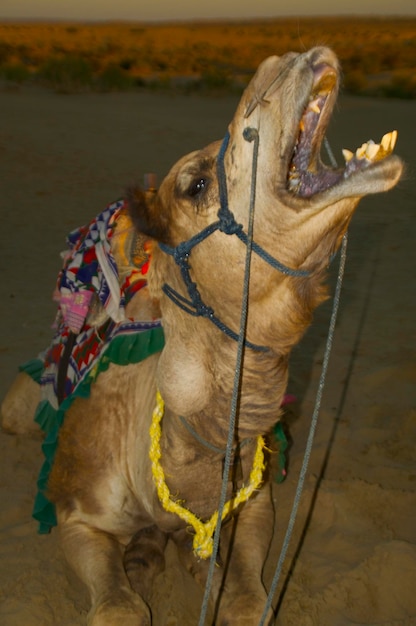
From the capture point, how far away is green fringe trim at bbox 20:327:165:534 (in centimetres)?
286

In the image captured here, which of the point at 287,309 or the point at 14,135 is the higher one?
the point at 287,309

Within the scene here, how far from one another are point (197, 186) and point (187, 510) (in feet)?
3.87

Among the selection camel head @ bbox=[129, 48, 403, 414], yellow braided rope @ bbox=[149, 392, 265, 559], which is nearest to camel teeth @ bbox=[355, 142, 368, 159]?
camel head @ bbox=[129, 48, 403, 414]

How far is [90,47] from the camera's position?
4391 cm

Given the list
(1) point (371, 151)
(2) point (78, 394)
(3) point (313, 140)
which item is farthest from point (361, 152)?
(2) point (78, 394)

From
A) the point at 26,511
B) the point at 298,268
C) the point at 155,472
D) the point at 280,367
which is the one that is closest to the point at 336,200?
the point at 298,268

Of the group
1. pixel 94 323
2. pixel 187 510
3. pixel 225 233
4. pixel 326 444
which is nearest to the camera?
pixel 225 233

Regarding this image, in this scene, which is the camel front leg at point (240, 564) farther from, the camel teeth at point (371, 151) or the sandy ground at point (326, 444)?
the camel teeth at point (371, 151)

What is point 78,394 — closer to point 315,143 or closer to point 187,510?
point 187,510

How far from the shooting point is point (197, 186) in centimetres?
206

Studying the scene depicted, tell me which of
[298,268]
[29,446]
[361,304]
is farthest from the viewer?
[361,304]

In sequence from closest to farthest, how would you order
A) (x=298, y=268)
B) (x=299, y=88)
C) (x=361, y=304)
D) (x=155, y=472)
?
(x=299, y=88)
(x=298, y=268)
(x=155, y=472)
(x=361, y=304)

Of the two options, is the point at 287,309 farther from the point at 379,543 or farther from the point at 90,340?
the point at 379,543

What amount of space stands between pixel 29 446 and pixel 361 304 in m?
3.22
